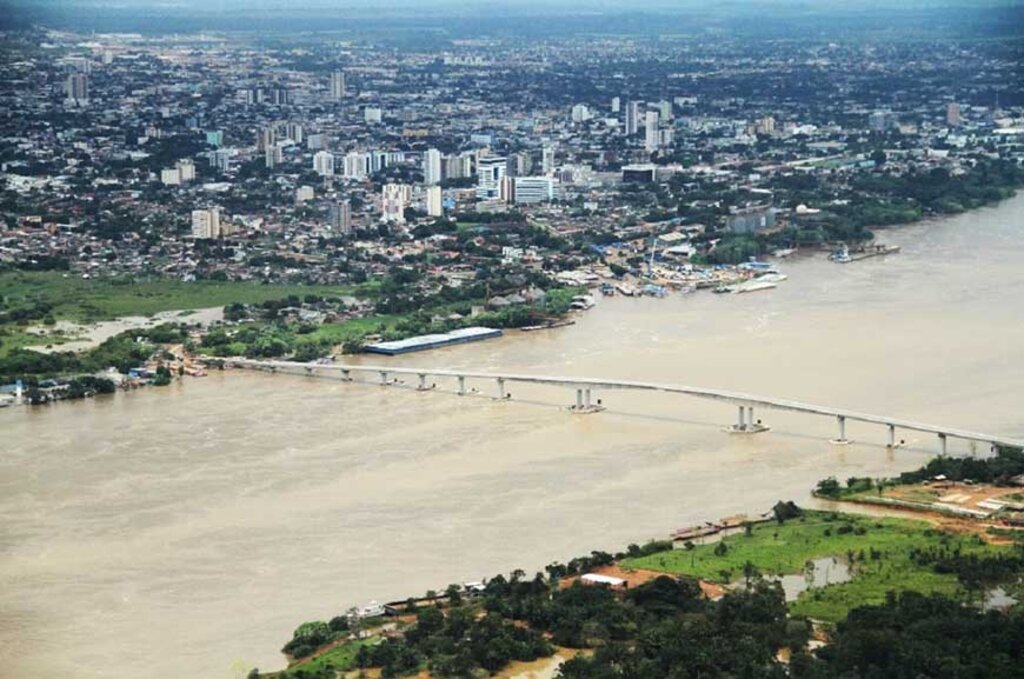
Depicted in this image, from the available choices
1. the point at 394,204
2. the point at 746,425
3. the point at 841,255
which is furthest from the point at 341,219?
the point at 746,425

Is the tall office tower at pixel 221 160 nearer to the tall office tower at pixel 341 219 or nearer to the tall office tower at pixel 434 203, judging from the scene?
the tall office tower at pixel 434 203

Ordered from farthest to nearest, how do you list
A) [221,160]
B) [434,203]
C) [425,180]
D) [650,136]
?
[650,136], [221,160], [425,180], [434,203]

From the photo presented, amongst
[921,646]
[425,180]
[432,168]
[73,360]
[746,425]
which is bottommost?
[425,180]

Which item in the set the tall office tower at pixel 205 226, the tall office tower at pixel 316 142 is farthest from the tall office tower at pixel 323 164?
the tall office tower at pixel 205 226

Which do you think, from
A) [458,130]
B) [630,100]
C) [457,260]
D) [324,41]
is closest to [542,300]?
[457,260]

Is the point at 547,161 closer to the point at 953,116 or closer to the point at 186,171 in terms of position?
the point at 186,171

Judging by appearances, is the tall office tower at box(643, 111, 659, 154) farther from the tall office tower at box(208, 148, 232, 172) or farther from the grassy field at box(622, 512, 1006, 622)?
the grassy field at box(622, 512, 1006, 622)
